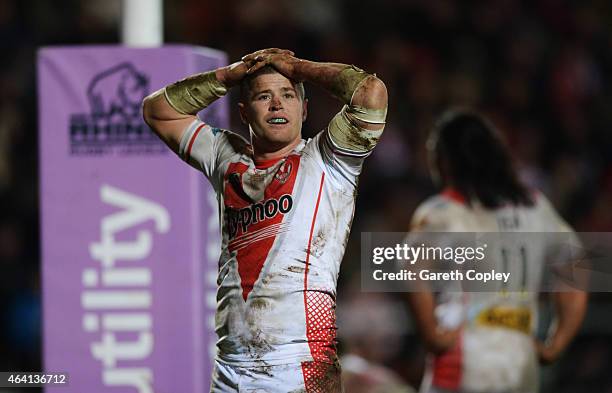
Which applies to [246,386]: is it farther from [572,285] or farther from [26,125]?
[26,125]

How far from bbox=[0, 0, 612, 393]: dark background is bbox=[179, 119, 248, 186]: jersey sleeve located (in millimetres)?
4063

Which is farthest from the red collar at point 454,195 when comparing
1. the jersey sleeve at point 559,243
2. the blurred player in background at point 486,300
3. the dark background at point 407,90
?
the dark background at point 407,90

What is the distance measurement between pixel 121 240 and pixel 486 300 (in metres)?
1.84

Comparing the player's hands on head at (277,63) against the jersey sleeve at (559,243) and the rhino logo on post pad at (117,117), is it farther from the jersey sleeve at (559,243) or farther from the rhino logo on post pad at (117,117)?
the jersey sleeve at (559,243)

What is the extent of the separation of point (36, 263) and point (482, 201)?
431 cm

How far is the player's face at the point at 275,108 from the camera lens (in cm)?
445

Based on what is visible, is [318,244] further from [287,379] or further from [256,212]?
[287,379]

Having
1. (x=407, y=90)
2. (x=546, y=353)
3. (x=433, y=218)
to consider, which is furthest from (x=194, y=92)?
(x=407, y=90)

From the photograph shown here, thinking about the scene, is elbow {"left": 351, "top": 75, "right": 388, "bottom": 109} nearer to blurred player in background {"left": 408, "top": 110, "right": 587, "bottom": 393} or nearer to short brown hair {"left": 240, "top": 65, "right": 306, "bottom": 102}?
short brown hair {"left": 240, "top": 65, "right": 306, "bottom": 102}

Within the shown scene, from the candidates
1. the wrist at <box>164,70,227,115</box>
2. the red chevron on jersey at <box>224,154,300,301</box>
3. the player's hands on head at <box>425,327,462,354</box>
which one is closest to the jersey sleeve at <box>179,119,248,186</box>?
the wrist at <box>164,70,227,115</box>

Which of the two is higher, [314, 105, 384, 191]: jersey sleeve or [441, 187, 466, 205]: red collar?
[441, 187, 466, 205]: red collar

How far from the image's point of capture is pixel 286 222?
4414 millimetres

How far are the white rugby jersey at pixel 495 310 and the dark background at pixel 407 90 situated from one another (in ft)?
7.76

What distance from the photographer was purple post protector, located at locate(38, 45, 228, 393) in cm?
606
